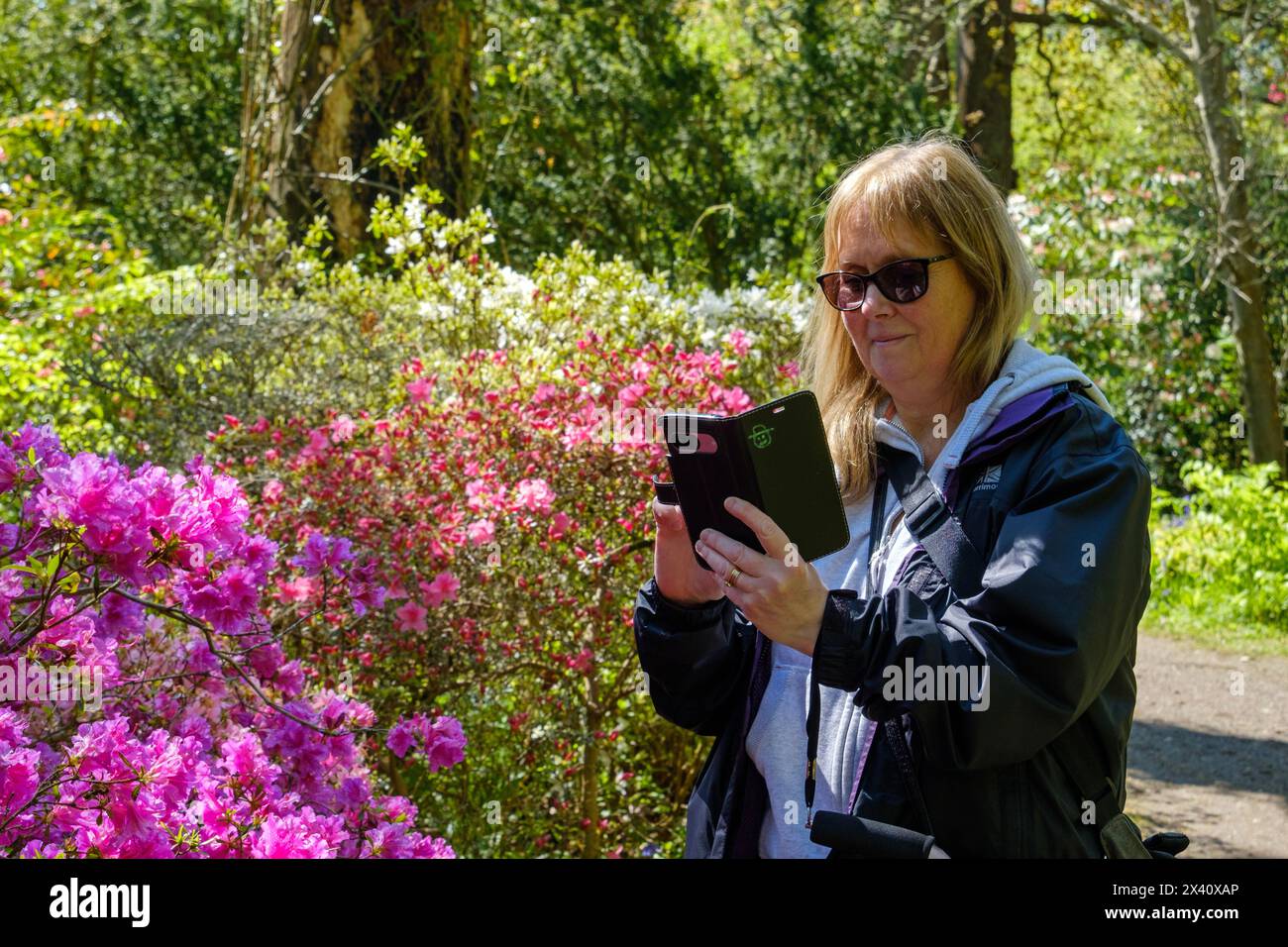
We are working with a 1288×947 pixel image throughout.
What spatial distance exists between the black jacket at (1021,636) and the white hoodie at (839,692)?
41mm

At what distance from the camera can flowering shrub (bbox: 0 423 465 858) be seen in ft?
6.52

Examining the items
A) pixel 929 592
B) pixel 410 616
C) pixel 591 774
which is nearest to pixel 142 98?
pixel 410 616

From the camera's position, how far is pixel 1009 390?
1856 millimetres

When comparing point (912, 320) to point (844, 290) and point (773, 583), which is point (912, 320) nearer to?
point (844, 290)

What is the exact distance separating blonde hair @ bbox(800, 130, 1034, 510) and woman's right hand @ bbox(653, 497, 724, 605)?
258 mm

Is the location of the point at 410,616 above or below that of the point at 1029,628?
below

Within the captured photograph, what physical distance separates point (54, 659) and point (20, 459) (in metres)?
0.36

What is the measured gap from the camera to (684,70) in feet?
29.1

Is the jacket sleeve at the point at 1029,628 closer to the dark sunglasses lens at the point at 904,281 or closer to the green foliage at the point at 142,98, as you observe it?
the dark sunglasses lens at the point at 904,281

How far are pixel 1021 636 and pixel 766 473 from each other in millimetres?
431

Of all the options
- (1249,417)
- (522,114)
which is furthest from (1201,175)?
(522,114)

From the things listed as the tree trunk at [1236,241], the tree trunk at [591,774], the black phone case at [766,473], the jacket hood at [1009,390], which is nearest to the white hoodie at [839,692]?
the jacket hood at [1009,390]
